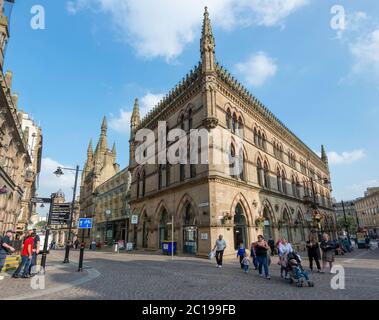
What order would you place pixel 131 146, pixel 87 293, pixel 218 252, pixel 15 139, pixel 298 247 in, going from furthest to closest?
pixel 131 146 → pixel 298 247 → pixel 15 139 → pixel 218 252 → pixel 87 293

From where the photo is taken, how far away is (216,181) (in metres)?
18.8

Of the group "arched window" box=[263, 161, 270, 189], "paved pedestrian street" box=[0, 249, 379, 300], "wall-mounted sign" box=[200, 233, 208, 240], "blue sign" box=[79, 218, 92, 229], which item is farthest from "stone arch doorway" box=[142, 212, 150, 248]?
"paved pedestrian street" box=[0, 249, 379, 300]

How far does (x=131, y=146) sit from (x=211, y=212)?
1849 cm

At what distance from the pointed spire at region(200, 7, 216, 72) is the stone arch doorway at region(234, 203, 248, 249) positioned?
490 inches

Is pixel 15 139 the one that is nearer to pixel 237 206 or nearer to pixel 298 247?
pixel 237 206

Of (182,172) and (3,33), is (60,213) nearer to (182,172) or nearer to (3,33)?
(182,172)

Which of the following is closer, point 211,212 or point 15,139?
point 211,212

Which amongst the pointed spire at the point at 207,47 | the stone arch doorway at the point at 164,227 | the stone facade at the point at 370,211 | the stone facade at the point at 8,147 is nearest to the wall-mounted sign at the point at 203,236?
the stone arch doorway at the point at 164,227

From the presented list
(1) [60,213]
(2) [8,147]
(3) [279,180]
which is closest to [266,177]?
(3) [279,180]

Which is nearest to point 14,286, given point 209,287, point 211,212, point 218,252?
point 209,287

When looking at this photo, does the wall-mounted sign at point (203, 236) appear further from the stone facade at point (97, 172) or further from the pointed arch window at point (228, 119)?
the stone facade at point (97, 172)

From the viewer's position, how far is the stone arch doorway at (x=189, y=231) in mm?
20625

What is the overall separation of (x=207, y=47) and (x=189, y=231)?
645 inches
